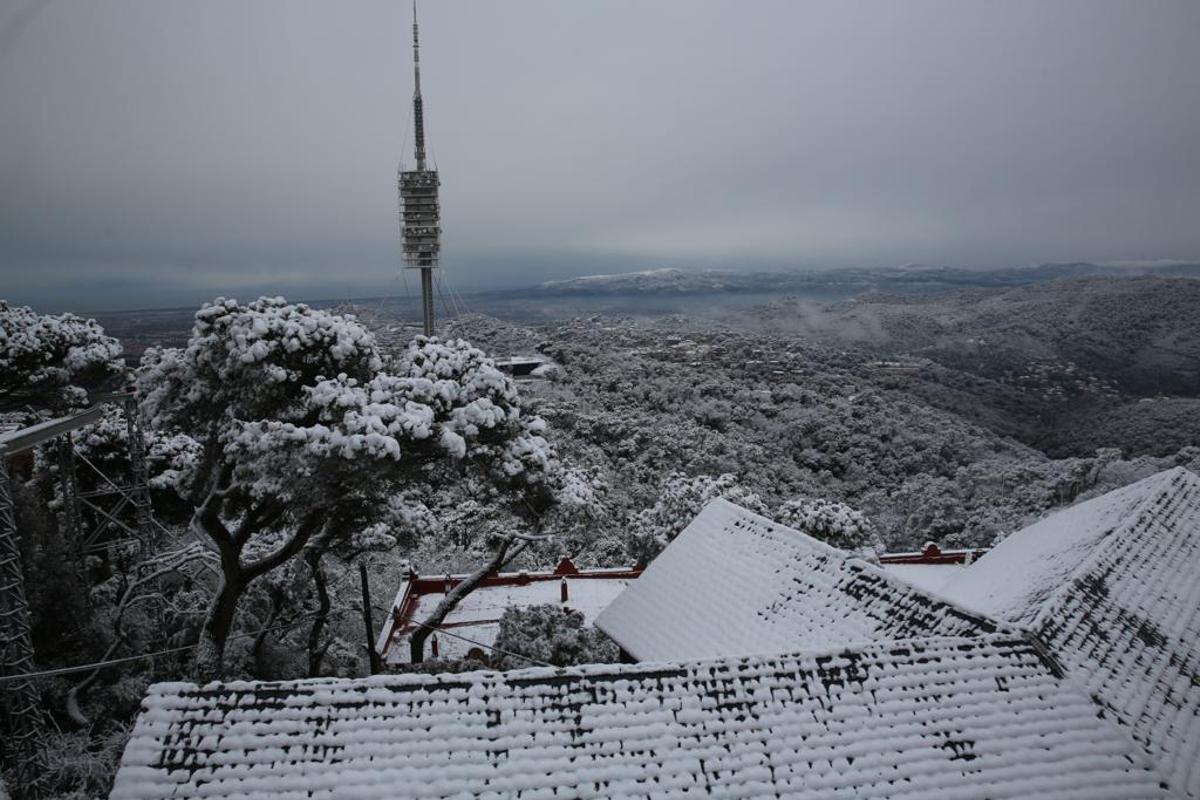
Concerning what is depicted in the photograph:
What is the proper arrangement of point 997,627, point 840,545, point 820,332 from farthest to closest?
point 820,332
point 840,545
point 997,627

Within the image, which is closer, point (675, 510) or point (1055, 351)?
point (675, 510)

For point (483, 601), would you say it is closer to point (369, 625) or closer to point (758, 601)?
point (369, 625)

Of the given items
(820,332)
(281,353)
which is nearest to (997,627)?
(281,353)

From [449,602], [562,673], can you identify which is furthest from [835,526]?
[562,673]

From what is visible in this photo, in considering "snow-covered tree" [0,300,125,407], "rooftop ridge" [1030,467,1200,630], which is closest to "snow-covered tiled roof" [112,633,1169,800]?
"rooftop ridge" [1030,467,1200,630]

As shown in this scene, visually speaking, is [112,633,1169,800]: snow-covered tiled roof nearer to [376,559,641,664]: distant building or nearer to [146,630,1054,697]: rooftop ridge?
[146,630,1054,697]: rooftop ridge

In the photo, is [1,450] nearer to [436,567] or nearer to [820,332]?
[436,567]
